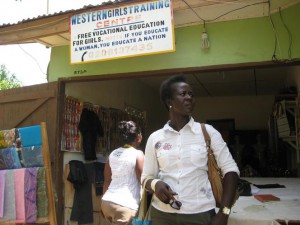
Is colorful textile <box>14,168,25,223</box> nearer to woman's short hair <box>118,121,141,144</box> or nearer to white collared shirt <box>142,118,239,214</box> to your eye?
woman's short hair <box>118,121,141,144</box>

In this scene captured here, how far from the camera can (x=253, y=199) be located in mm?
3586

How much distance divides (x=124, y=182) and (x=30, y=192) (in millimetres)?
2062

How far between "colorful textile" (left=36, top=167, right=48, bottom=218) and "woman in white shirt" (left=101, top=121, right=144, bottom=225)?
5.09ft

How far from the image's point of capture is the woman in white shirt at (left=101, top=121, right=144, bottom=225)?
342 centimetres

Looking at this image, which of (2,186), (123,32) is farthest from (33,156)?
(123,32)

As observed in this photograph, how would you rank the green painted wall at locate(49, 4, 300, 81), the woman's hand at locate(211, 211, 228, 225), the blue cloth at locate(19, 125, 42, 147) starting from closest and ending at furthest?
the woman's hand at locate(211, 211, 228, 225) → the green painted wall at locate(49, 4, 300, 81) → the blue cloth at locate(19, 125, 42, 147)

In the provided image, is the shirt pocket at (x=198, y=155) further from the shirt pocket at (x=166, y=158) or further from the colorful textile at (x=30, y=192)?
the colorful textile at (x=30, y=192)

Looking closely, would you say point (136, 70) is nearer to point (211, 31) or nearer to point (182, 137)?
point (211, 31)

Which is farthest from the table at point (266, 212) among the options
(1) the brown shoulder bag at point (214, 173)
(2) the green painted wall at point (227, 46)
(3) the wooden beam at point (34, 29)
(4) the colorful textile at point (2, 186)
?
(3) the wooden beam at point (34, 29)

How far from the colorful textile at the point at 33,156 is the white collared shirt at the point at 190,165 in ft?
10.00

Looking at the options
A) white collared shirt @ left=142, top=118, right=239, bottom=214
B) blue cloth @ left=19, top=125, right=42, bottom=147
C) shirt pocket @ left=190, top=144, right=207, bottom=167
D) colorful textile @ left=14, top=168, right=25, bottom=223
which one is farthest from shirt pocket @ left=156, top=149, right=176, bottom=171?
colorful textile @ left=14, top=168, right=25, bottom=223

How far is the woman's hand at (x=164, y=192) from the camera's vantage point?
2072 millimetres

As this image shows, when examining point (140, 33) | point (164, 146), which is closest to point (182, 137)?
point (164, 146)

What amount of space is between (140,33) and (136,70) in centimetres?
82
